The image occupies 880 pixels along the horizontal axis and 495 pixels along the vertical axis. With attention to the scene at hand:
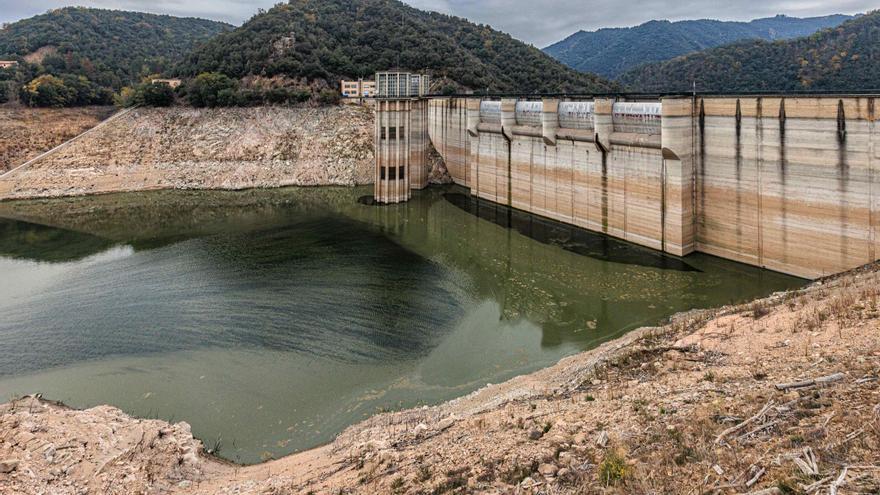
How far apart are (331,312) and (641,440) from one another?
52.2 feet

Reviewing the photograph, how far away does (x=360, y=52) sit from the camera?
79438mm

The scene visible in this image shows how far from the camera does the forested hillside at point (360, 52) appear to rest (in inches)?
2789

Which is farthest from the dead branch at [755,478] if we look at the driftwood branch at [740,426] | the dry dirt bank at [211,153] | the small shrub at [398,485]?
the dry dirt bank at [211,153]

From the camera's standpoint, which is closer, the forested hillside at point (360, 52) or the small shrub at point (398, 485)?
the small shrub at point (398, 485)

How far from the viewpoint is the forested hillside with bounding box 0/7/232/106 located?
63.6 m

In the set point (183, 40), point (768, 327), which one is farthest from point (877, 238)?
point (183, 40)

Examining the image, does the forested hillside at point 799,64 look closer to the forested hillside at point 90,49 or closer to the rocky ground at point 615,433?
the rocky ground at point 615,433

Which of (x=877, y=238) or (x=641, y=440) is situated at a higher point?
→ (x=877, y=238)

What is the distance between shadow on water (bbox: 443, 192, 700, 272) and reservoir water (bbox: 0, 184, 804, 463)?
0.18 m

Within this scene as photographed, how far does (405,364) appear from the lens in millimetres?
18500

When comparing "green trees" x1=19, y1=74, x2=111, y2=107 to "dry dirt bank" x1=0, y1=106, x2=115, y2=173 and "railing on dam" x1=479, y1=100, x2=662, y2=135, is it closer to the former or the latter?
"dry dirt bank" x1=0, y1=106, x2=115, y2=173

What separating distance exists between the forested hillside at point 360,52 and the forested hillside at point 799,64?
18.1 meters

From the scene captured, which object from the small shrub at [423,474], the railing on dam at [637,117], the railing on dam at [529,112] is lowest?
the small shrub at [423,474]

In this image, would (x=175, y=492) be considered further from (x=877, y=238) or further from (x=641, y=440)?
(x=877, y=238)
